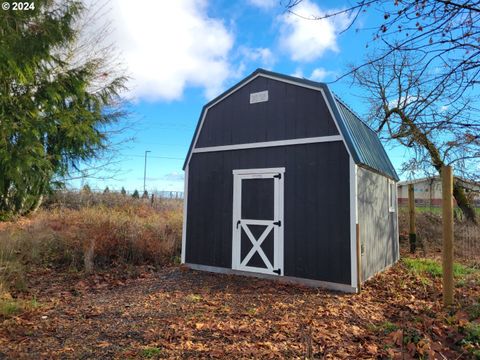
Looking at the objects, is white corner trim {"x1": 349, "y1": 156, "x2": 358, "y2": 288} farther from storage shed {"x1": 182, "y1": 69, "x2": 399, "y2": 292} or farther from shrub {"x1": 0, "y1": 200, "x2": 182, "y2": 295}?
shrub {"x1": 0, "y1": 200, "x2": 182, "y2": 295}

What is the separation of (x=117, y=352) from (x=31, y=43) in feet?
29.4

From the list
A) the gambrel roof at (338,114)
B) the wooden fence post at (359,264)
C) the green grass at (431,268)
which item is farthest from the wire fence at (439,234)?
the wooden fence post at (359,264)

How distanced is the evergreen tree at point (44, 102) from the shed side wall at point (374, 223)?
338 inches

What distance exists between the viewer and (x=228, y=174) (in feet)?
25.3

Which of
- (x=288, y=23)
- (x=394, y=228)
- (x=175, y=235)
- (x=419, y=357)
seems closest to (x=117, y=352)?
(x=419, y=357)

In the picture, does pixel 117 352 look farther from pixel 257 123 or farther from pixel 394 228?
pixel 394 228

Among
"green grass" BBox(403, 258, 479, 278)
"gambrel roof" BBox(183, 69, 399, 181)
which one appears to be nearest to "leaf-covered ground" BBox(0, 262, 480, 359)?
"green grass" BBox(403, 258, 479, 278)

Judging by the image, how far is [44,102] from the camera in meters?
11.4

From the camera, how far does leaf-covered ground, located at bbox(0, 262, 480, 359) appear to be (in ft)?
11.7

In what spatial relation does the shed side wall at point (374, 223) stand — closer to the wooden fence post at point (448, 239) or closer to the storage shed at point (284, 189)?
the storage shed at point (284, 189)

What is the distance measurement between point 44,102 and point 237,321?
10769 millimetres

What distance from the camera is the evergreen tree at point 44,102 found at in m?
8.98

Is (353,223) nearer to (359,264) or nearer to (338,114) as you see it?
(359,264)

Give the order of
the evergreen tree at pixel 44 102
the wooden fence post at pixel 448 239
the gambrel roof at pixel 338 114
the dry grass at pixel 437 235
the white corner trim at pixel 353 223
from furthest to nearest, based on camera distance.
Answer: the dry grass at pixel 437 235
the evergreen tree at pixel 44 102
the gambrel roof at pixel 338 114
the white corner trim at pixel 353 223
the wooden fence post at pixel 448 239
